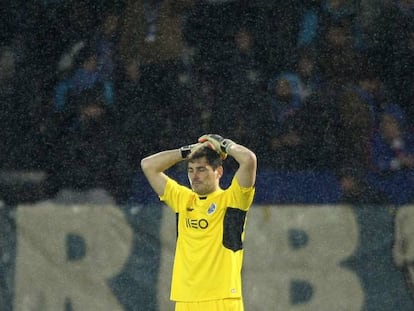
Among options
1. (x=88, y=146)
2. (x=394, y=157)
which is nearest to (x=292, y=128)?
(x=394, y=157)

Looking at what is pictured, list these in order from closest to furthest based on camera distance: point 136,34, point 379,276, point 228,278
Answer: point 228,278 → point 379,276 → point 136,34

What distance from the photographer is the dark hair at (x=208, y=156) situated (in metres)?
5.91

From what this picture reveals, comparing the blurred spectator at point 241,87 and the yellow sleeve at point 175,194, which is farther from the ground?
the blurred spectator at point 241,87

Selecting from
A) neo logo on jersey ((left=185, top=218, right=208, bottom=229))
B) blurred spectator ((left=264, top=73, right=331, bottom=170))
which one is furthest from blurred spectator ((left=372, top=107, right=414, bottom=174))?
neo logo on jersey ((left=185, top=218, right=208, bottom=229))

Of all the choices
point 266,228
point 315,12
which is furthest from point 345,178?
point 315,12

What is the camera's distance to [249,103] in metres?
8.12

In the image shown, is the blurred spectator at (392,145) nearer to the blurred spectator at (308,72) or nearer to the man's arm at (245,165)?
the blurred spectator at (308,72)

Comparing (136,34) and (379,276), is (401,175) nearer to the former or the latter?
(379,276)

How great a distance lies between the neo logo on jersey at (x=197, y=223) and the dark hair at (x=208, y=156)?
32 cm

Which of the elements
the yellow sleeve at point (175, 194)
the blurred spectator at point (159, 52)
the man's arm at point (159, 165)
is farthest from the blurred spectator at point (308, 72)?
the yellow sleeve at point (175, 194)

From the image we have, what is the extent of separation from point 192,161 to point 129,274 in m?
2.34

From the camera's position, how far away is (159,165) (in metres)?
6.30

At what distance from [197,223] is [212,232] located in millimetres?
112

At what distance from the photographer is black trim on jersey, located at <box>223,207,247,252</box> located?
5863 millimetres
